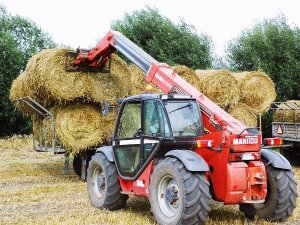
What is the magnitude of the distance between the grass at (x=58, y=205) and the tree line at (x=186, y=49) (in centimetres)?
802

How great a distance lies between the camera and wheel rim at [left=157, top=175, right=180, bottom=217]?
6488mm

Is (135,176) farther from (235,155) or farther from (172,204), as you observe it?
(235,155)

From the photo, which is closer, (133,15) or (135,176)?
(135,176)

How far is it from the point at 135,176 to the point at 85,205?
4.23ft

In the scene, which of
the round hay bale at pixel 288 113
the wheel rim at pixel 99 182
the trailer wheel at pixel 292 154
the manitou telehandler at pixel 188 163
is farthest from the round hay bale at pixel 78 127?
the trailer wheel at pixel 292 154

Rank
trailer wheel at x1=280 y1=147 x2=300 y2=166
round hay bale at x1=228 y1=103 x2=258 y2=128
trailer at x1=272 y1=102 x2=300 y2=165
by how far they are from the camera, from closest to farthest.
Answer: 1. round hay bale at x1=228 y1=103 x2=258 y2=128
2. trailer at x1=272 y1=102 x2=300 y2=165
3. trailer wheel at x1=280 y1=147 x2=300 y2=166

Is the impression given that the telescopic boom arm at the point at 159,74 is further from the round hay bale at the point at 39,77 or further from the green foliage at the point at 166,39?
the green foliage at the point at 166,39

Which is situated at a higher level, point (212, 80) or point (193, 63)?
point (193, 63)

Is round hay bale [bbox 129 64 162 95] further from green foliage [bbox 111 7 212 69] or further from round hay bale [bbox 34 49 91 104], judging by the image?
green foliage [bbox 111 7 212 69]

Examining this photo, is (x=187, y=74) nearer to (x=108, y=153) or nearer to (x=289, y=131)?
(x=289, y=131)

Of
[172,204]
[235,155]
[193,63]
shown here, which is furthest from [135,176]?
[193,63]

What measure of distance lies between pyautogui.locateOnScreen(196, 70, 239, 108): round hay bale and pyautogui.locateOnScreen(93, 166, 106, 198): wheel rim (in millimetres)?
5517

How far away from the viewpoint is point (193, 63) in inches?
888

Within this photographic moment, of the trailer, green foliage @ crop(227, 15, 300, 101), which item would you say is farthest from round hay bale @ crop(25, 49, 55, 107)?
green foliage @ crop(227, 15, 300, 101)
